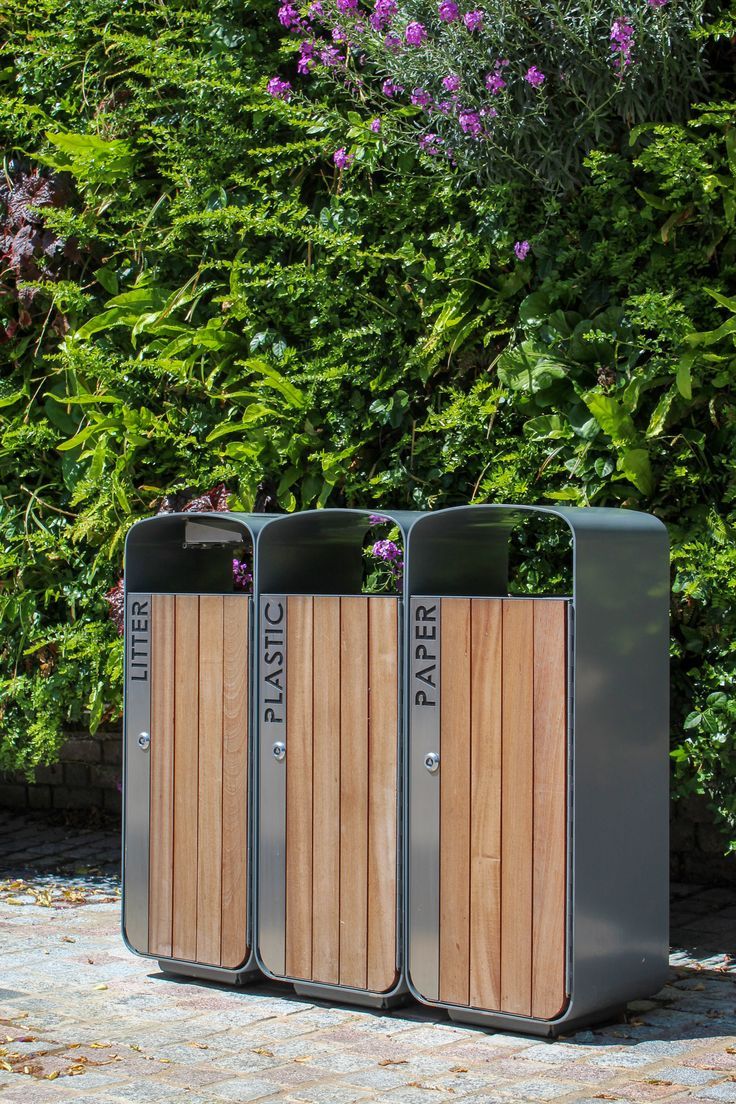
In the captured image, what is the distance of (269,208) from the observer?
20.0ft

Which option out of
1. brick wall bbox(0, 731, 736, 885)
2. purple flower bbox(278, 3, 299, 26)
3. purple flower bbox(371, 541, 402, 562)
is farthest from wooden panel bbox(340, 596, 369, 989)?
brick wall bbox(0, 731, 736, 885)

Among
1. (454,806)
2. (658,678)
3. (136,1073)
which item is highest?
(658,678)

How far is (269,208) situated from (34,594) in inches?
89.4

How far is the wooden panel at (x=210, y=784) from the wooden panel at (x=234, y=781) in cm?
2

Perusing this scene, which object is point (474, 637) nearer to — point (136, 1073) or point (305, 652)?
point (305, 652)

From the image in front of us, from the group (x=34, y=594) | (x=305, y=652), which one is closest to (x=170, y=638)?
(x=305, y=652)

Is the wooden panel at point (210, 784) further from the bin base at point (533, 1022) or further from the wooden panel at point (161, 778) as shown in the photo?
the bin base at point (533, 1022)

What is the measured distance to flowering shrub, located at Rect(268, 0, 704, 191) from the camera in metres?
4.82

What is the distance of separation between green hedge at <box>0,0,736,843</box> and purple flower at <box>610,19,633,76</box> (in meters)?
0.27

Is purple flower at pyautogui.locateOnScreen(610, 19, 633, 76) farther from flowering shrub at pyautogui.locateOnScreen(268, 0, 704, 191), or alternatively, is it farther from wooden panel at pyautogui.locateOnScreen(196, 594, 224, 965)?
wooden panel at pyautogui.locateOnScreen(196, 594, 224, 965)

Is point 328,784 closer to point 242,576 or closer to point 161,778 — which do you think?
point 161,778

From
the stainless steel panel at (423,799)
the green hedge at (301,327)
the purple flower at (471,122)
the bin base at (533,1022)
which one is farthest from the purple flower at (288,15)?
the bin base at (533,1022)

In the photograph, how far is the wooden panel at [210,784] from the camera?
190 inches

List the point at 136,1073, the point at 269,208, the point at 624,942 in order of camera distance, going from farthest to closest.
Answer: the point at 269,208, the point at 624,942, the point at 136,1073
